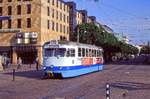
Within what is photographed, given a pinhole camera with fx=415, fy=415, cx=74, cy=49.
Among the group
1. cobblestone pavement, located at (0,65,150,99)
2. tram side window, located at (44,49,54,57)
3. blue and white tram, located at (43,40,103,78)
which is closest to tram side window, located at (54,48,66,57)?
blue and white tram, located at (43,40,103,78)

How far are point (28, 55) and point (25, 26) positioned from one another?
19.3 feet

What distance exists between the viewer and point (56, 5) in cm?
8756

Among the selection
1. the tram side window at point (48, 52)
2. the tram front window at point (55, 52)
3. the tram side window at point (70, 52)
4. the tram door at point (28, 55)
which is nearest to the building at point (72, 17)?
the tram door at point (28, 55)

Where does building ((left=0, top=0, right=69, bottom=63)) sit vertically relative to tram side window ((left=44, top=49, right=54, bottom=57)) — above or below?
above

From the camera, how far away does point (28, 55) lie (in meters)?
82.3

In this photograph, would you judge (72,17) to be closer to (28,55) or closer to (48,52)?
(28,55)

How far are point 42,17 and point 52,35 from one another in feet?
24.5

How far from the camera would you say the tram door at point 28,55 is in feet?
268

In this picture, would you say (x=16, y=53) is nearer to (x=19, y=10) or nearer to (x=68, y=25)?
(x=19, y=10)

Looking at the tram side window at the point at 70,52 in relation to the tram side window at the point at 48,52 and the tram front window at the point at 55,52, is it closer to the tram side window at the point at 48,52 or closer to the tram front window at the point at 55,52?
the tram front window at the point at 55,52

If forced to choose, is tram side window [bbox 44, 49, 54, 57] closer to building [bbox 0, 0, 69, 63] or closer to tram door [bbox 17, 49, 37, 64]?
building [bbox 0, 0, 69, 63]

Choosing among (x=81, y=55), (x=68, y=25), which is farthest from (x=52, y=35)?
(x=81, y=55)

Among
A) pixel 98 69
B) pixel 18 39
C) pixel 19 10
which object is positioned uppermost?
pixel 19 10

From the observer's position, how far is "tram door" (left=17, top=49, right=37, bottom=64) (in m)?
81.8
